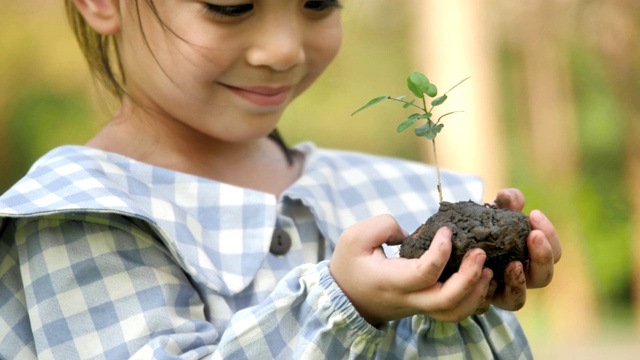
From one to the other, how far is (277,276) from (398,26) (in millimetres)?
5062

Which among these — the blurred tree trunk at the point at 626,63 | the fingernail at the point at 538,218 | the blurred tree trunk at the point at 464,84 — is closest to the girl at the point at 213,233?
the fingernail at the point at 538,218

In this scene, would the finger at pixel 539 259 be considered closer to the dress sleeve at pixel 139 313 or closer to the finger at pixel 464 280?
the finger at pixel 464 280

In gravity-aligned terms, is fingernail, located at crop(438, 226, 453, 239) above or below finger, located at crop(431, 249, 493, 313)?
above

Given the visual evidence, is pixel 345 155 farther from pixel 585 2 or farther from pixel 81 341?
pixel 585 2

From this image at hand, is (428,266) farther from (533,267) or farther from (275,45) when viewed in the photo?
(275,45)

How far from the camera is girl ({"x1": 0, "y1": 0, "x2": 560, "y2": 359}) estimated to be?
144cm

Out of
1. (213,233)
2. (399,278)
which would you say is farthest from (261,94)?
(399,278)

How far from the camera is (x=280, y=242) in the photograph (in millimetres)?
1790

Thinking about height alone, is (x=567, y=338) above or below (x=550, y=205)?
below

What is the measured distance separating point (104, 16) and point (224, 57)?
0.31 metres

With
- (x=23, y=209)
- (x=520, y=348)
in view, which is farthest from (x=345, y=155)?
(x=23, y=209)

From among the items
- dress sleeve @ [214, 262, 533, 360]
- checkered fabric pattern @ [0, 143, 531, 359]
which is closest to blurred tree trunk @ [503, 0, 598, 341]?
checkered fabric pattern @ [0, 143, 531, 359]

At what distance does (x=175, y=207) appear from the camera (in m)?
1.74

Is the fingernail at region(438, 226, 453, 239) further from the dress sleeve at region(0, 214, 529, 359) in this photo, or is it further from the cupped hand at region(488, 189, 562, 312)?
the dress sleeve at region(0, 214, 529, 359)
